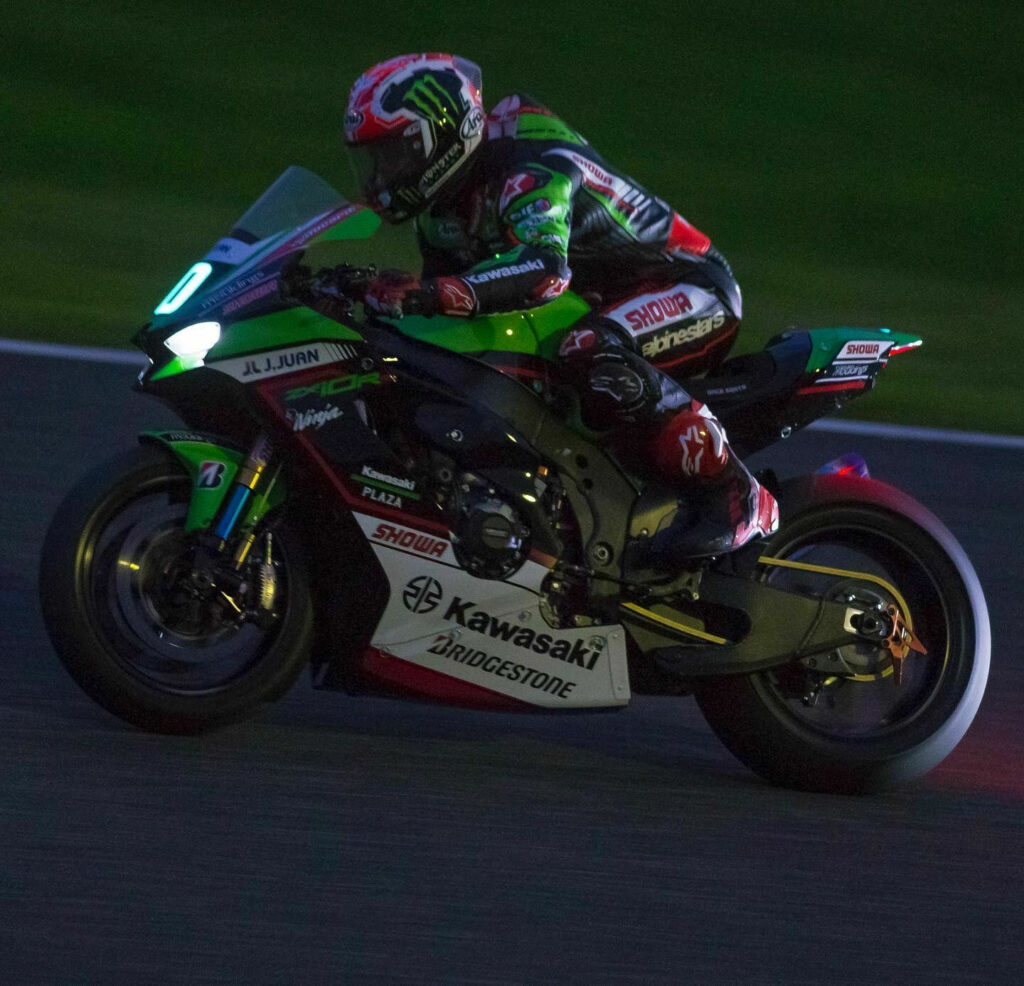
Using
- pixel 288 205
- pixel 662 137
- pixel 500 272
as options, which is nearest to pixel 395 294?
pixel 500 272

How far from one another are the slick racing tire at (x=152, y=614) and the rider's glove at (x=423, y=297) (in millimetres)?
671

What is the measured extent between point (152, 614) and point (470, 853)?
1.04m

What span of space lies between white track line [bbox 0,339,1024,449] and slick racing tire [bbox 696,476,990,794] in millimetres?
3602

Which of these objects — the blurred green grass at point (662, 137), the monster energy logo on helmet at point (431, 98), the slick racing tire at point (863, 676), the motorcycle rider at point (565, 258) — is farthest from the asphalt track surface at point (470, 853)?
the blurred green grass at point (662, 137)

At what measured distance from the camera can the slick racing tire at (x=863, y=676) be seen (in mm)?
5074

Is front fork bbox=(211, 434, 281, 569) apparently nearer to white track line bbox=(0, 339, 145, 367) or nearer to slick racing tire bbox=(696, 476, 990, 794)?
slick racing tire bbox=(696, 476, 990, 794)

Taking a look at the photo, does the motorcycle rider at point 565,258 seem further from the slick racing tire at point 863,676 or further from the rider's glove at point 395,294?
the slick racing tire at point 863,676

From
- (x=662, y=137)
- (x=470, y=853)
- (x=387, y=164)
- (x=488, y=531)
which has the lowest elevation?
(x=470, y=853)

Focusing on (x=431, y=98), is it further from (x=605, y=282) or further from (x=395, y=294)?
(x=605, y=282)

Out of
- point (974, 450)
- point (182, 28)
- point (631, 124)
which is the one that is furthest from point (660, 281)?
point (182, 28)

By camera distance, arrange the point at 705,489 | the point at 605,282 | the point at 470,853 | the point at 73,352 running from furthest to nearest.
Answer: the point at 73,352
the point at 605,282
the point at 705,489
the point at 470,853

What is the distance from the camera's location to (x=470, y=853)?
Answer: 4445 millimetres

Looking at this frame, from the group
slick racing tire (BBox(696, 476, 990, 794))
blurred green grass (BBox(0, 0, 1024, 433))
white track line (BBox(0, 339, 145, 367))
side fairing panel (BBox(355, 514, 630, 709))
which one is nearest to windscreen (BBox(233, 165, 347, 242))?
side fairing panel (BBox(355, 514, 630, 709))

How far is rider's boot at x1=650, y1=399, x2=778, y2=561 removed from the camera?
194 inches
